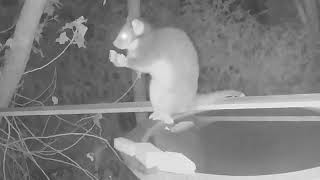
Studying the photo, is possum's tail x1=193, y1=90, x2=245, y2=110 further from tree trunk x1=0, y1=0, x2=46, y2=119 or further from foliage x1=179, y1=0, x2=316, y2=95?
tree trunk x1=0, y1=0, x2=46, y2=119

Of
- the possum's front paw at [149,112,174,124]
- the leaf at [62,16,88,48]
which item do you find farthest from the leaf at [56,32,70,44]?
the possum's front paw at [149,112,174,124]

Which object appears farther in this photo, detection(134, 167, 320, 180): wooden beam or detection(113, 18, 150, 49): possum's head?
detection(113, 18, 150, 49): possum's head

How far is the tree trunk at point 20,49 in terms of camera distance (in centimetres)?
116

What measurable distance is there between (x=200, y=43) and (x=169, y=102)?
0.61 feet

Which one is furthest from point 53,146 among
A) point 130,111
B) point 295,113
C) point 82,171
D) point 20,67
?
point 295,113

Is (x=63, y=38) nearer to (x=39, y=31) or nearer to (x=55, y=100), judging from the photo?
(x=39, y=31)

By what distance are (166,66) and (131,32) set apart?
117mm

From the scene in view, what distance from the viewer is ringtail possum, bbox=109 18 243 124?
90cm

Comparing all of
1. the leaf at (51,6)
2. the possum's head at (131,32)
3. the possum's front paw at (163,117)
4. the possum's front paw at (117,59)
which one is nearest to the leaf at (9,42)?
the leaf at (51,6)

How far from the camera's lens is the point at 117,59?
3.50 feet

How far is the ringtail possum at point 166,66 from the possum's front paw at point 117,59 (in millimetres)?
88

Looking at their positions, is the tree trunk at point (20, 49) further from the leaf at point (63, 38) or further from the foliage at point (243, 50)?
the foliage at point (243, 50)

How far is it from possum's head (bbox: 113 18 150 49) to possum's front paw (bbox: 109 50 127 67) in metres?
0.07

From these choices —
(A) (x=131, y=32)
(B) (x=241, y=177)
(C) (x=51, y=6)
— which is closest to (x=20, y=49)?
(C) (x=51, y=6)
